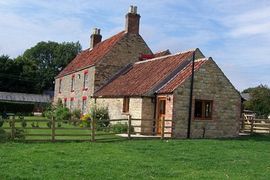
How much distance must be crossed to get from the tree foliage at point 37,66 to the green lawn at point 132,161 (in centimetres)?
5668

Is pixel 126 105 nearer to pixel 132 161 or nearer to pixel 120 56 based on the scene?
pixel 120 56

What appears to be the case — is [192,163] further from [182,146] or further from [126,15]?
[126,15]

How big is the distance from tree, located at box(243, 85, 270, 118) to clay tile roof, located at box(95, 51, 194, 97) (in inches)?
1140

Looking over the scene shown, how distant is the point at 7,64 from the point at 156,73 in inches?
1990

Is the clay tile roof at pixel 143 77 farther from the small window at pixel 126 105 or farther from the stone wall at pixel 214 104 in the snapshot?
the stone wall at pixel 214 104

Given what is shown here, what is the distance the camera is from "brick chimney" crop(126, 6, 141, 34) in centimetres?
3647

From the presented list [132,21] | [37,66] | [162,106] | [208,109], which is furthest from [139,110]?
[37,66]

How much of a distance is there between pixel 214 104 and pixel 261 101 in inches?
1414

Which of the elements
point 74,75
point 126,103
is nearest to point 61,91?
point 74,75

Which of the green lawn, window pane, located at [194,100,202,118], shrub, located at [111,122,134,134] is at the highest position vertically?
window pane, located at [194,100,202,118]

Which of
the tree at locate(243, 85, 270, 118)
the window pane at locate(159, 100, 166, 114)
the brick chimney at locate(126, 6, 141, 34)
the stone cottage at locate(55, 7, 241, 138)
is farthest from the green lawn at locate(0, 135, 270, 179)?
the tree at locate(243, 85, 270, 118)

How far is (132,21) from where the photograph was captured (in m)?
36.8

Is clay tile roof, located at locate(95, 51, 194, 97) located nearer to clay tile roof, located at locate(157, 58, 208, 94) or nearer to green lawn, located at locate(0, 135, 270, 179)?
clay tile roof, located at locate(157, 58, 208, 94)

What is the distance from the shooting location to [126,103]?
1122 inches
